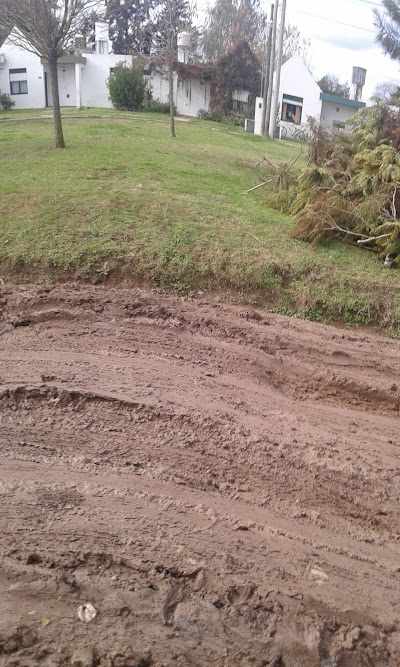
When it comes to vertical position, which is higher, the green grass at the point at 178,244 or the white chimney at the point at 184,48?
the white chimney at the point at 184,48

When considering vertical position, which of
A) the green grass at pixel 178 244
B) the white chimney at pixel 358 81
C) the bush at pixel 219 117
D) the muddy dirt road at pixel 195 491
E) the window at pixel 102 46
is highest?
the window at pixel 102 46

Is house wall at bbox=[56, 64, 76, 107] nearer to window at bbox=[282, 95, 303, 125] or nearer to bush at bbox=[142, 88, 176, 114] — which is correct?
bush at bbox=[142, 88, 176, 114]

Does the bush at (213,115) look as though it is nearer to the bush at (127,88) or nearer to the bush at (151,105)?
the bush at (151,105)

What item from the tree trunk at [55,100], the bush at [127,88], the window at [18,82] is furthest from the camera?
the window at [18,82]

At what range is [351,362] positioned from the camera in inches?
218

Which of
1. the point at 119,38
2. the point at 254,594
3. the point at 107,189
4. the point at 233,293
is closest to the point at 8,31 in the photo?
the point at 107,189

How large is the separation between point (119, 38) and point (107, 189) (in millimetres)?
36158

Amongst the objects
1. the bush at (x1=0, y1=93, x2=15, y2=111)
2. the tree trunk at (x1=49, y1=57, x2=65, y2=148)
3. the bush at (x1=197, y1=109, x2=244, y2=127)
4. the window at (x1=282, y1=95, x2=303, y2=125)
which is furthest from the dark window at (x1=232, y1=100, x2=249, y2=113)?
the tree trunk at (x1=49, y1=57, x2=65, y2=148)

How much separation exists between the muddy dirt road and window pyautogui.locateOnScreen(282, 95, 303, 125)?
97.0ft

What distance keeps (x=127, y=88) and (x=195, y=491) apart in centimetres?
2799

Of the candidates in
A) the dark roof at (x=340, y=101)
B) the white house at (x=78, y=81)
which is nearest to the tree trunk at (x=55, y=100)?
the white house at (x=78, y=81)

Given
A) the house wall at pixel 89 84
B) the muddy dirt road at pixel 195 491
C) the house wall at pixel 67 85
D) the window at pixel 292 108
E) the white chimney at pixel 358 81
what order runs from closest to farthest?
the muddy dirt road at pixel 195 491 < the house wall at pixel 89 84 < the house wall at pixel 67 85 < the window at pixel 292 108 < the white chimney at pixel 358 81

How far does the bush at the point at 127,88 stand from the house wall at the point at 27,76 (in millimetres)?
4871

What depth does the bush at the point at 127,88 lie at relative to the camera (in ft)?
90.0
